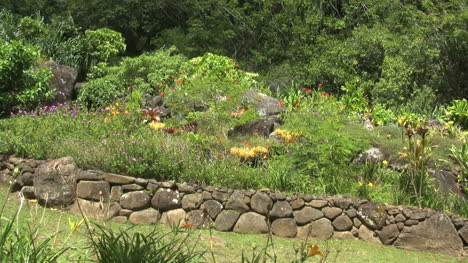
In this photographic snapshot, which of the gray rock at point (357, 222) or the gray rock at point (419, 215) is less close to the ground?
the gray rock at point (419, 215)

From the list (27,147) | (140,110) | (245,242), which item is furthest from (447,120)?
(27,147)

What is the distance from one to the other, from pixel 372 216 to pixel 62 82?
8.54m

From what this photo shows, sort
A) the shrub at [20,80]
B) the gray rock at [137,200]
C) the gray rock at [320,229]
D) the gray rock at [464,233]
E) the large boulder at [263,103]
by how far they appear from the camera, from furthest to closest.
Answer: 1. the large boulder at [263,103]
2. the shrub at [20,80]
3. the gray rock at [137,200]
4. the gray rock at [320,229]
5. the gray rock at [464,233]

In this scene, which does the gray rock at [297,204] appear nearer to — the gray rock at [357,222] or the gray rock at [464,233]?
the gray rock at [357,222]

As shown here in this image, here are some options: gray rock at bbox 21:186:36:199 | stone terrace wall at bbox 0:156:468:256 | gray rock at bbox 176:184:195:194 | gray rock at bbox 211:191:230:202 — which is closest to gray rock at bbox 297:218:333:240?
stone terrace wall at bbox 0:156:468:256

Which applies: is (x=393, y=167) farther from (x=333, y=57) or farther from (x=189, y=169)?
(x=333, y=57)

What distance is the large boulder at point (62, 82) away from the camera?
45.3 feet

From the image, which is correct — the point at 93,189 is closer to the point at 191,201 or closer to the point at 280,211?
the point at 191,201

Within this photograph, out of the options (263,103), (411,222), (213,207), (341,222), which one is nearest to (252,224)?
(213,207)

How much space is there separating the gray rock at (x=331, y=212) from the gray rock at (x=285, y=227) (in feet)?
1.48

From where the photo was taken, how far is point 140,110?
11.7m

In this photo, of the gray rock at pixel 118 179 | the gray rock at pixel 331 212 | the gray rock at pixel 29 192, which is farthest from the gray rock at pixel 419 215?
the gray rock at pixel 29 192

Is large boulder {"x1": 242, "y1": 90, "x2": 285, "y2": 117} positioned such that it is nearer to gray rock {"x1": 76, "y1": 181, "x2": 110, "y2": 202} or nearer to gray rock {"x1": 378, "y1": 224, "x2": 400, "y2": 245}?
gray rock {"x1": 76, "y1": 181, "x2": 110, "y2": 202}

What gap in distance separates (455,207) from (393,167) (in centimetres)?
171
